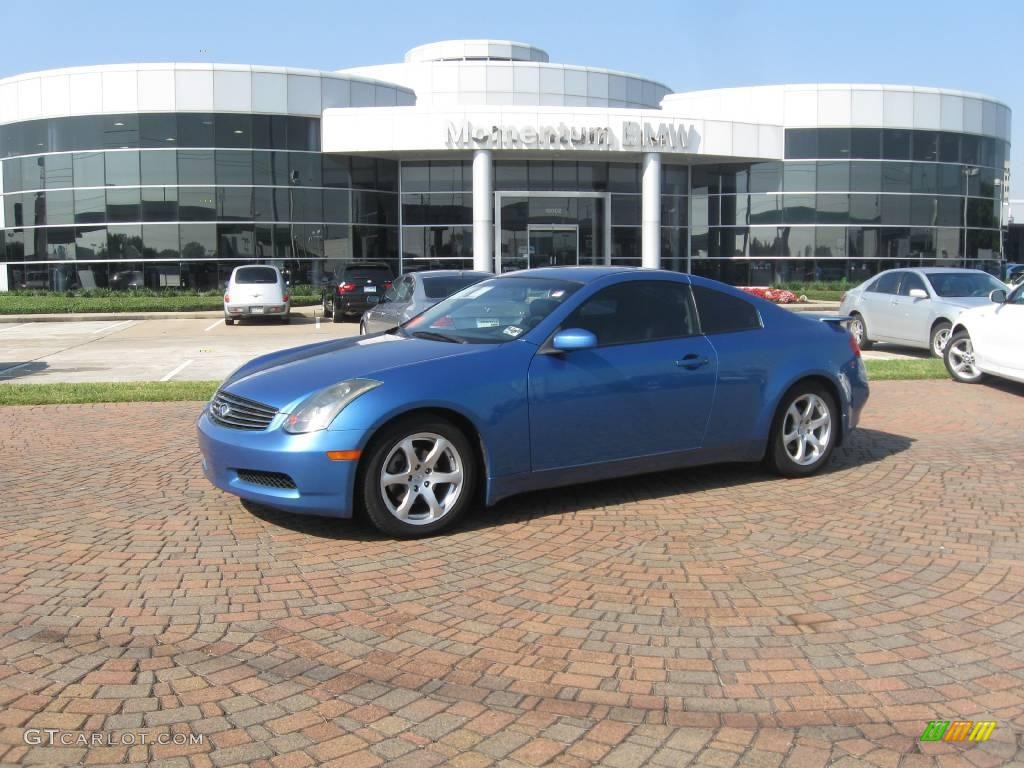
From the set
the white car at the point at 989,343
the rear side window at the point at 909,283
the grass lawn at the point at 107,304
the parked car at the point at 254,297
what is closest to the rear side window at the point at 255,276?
the parked car at the point at 254,297

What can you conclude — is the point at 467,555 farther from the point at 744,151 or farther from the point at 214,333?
the point at 744,151

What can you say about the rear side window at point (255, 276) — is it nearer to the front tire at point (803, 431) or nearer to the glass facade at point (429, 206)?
the glass facade at point (429, 206)

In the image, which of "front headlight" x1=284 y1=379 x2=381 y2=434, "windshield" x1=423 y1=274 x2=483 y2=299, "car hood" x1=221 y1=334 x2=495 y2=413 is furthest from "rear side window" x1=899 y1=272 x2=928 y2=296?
"front headlight" x1=284 y1=379 x2=381 y2=434

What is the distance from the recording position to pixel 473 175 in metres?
35.5

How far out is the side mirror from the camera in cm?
603

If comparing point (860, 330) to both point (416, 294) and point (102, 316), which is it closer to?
point (416, 294)

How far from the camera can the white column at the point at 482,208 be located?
1369 inches

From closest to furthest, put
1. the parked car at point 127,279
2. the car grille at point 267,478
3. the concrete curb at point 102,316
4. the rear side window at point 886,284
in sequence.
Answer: the car grille at point 267,478, the rear side window at point 886,284, the concrete curb at point 102,316, the parked car at point 127,279

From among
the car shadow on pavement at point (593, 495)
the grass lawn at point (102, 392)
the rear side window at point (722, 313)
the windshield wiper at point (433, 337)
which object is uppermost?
the rear side window at point (722, 313)

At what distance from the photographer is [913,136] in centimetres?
3762

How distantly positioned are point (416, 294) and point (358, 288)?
1078 cm

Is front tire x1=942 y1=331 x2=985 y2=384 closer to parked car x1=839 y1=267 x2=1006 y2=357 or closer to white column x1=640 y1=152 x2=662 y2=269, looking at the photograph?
parked car x1=839 y1=267 x2=1006 y2=357

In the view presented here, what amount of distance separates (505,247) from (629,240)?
5.03 metres

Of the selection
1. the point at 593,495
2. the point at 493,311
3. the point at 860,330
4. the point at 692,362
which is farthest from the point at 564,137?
the point at 593,495
